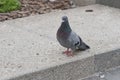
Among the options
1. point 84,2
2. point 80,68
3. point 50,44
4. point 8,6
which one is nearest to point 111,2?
point 84,2

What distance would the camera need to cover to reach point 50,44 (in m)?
5.64

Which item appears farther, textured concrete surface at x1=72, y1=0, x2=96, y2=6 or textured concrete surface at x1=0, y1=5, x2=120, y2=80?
textured concrete surface at x1=72, y1=0, x2=96, y2=6

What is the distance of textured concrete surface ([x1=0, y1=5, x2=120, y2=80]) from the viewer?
484 cm

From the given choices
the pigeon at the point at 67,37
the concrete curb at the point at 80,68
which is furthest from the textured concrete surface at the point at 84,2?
the pigeon at the point at 67,37

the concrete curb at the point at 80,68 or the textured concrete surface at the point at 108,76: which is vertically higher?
the concrete curb at the point at 80,68

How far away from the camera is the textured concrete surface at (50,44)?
15.9 ft

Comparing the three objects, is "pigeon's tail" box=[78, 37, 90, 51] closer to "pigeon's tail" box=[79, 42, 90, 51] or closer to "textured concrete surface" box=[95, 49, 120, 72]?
"pigeon's tail" box=[79, 42, 90, 51]

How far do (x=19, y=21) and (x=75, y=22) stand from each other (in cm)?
93

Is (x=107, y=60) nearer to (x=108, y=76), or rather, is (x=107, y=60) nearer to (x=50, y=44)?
(x=108, y=76)

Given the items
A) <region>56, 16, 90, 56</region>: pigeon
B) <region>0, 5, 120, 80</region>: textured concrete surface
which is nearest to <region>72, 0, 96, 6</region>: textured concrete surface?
<region>0, 5, 120, 80</region>: textured concrete surface

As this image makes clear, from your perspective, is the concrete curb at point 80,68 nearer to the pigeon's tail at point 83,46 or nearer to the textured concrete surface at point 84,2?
the pigeon's tail at point 83,46

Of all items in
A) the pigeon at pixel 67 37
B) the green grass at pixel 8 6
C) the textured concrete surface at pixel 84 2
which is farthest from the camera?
the textured concrete surface at pixel 84 2

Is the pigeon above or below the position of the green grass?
above

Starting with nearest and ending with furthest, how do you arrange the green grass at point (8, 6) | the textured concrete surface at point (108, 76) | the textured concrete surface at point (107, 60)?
the textured concrete surface at point (108, 76) → the textured concrete surface at point (107, 60) → the green grass at point (8, 6)
